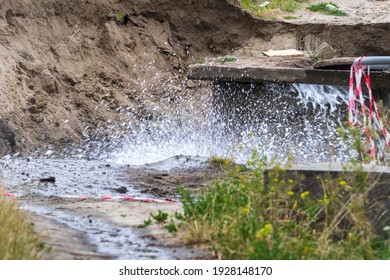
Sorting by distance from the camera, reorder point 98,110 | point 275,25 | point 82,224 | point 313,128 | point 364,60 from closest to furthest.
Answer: point 82,224 → point 364,60 → point 313,128 → point 98,110 → point 275,25

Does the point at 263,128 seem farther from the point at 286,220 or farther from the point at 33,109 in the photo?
the point at 286,220

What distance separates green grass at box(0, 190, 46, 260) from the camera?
5.76 meters

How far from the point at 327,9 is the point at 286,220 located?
12.8 metres

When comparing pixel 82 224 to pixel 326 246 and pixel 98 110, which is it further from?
pixel 98 110

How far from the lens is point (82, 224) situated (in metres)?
7.68

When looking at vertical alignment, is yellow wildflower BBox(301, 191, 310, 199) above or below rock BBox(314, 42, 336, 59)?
below

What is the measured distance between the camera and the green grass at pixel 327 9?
1839 cm

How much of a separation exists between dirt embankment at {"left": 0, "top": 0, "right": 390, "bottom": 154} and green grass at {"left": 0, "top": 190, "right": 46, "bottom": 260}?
6309mm

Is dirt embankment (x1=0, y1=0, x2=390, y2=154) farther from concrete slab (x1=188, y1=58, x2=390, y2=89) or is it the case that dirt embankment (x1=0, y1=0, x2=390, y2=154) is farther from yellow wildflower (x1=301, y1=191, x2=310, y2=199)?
yellow wildflower (x1=301, y1=191, x2=310, y2=199)

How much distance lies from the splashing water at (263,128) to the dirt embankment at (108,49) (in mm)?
1177

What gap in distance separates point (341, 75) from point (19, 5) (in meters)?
5.98

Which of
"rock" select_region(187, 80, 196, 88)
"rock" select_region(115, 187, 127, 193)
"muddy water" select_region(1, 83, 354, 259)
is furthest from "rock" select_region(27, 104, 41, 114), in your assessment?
"rock" select_region(187, 80, 196, 88)

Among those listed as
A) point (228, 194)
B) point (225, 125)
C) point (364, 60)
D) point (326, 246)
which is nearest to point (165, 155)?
point (225, 125)

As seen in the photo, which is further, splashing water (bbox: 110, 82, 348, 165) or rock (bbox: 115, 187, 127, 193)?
splashing water (bbox: 110, 82, 348, 165)
